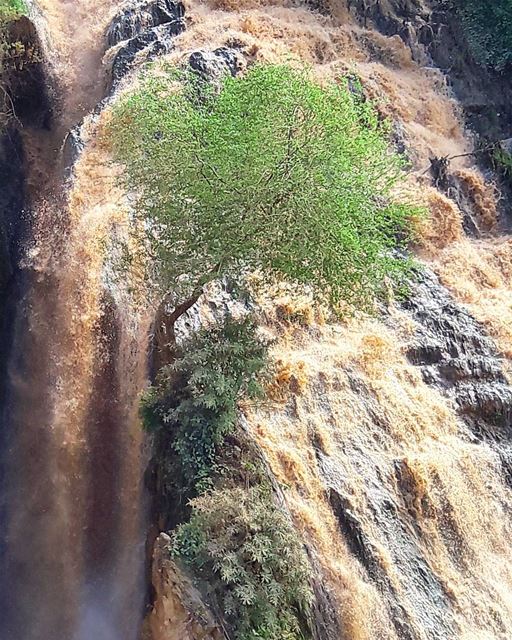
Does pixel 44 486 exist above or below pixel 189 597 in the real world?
below

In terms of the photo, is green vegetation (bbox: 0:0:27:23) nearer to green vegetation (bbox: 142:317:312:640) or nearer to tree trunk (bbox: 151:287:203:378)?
tree trunk (bbox: 151:287:203:378)

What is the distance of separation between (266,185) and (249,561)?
14.0 ft

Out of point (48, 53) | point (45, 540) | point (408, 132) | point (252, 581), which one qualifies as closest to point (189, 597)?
point (252, 581)

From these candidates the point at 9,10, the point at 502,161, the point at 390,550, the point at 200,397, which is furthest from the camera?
the point at 502,161

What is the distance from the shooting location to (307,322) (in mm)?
11305

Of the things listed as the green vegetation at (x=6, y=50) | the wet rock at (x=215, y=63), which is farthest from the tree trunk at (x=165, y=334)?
the green vegetation at (x=6, y=50)

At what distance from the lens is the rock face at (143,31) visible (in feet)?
51.6

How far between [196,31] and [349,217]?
33.6ft

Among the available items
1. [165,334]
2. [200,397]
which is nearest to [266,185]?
[200,397]

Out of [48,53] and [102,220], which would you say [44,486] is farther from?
[48,53]

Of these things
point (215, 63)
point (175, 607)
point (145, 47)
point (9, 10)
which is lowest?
point (175, 607)

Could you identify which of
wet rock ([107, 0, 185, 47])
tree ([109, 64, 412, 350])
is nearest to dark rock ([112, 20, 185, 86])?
wet rock ([107, 0, 185, 47])

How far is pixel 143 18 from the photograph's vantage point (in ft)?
55.8

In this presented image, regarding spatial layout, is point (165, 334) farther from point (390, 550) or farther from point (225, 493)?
point (390, 550)
